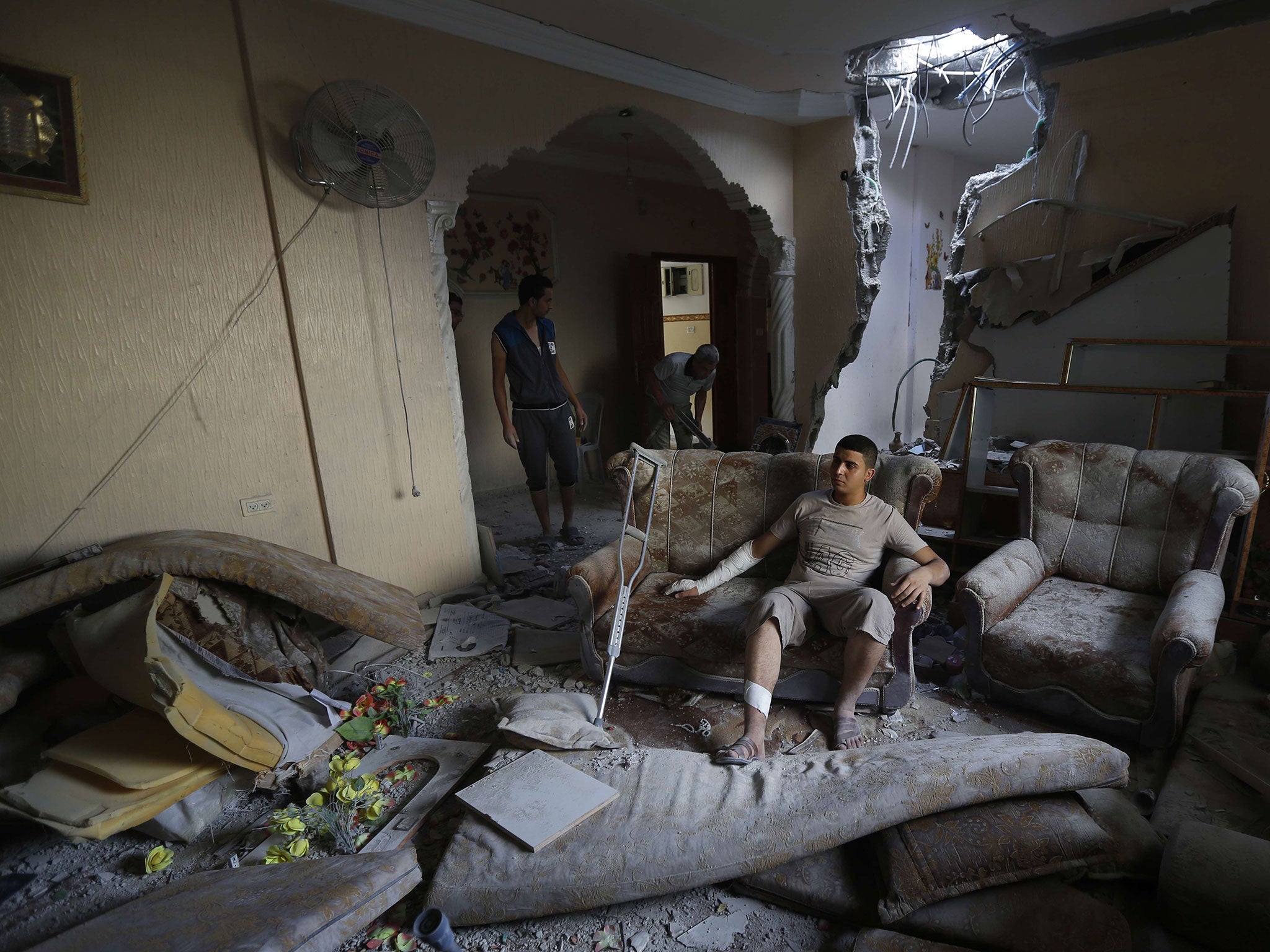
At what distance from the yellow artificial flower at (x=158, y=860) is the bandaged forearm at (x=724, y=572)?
1.85 m

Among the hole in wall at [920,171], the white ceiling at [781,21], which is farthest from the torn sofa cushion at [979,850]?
the hole in wall at [920,171]

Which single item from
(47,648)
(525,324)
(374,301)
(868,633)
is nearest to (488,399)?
(525,324)

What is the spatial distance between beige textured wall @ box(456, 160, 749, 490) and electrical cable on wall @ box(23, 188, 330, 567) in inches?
106

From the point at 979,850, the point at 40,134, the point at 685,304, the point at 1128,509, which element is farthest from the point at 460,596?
the point at 685,304

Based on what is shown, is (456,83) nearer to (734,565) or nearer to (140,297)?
(140,297)

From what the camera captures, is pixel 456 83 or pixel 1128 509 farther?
pixel 456 83

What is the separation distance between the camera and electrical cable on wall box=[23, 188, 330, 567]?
2.61 meters

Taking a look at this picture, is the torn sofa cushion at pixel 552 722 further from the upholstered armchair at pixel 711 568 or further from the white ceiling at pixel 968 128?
the white ceiling at pixel 968 128

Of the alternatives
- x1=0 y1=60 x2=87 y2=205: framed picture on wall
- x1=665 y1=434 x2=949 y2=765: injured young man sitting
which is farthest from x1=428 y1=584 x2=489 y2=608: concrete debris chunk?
x1=0 y1=60 x2=87 y2=205: framed picture on wall

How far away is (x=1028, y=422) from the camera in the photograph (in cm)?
467

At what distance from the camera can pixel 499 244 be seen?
19.1 feet

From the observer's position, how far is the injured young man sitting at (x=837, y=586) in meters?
2.34

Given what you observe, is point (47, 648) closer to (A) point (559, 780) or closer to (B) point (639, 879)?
(A) point (559, 780)

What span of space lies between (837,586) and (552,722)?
1.16 m
